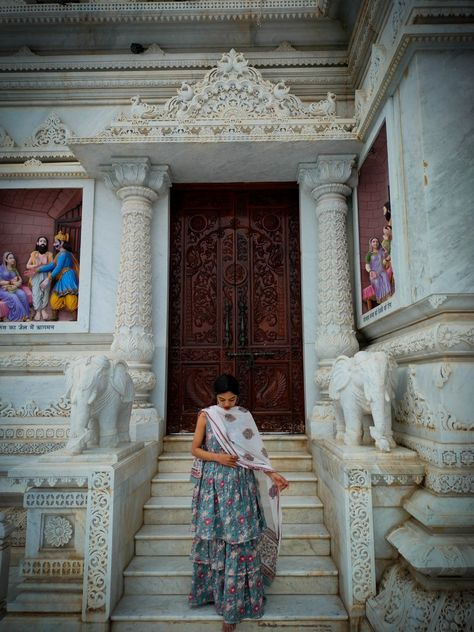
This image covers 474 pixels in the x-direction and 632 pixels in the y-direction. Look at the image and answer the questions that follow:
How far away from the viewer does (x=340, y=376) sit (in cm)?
387

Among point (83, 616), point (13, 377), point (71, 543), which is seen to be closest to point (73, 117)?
point (13, 377)

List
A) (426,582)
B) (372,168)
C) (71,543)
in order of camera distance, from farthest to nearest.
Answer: (372,168) → (71,543) → (426,582)

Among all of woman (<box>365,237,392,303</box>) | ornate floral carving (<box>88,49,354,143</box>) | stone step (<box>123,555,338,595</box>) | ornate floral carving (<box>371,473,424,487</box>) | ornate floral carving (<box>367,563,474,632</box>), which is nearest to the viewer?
ornate floral carving (<box>367,563,474,632</box>)

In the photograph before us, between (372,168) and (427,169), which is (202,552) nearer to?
(427,169)

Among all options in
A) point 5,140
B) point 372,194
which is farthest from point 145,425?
point 5,140

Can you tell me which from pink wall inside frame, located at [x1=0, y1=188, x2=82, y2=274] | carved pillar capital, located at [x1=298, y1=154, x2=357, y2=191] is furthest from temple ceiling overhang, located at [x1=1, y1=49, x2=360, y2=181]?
pink wall inside frame, located at [x1=0, y1=188, x2=82, y2=274]

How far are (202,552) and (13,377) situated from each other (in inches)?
124

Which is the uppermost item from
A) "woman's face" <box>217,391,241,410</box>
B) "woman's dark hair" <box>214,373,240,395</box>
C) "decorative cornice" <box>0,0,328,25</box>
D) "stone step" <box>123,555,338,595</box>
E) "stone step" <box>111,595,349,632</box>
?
"decorative cornice" <box>0,0,328,25</box>

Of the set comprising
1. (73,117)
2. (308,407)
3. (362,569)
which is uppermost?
(73,117)

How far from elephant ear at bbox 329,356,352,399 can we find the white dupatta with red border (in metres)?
1.02

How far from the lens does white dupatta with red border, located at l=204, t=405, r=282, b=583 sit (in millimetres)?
3000

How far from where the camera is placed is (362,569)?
10.1ft

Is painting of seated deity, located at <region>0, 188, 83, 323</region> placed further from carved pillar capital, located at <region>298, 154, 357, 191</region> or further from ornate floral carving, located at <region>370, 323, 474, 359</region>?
ornate floral carving, located at <region>370, 323, 474, 359</region>

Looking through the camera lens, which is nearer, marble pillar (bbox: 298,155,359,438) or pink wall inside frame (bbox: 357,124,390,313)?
pink wall inside frame (bbox: 357,124,390,313)
